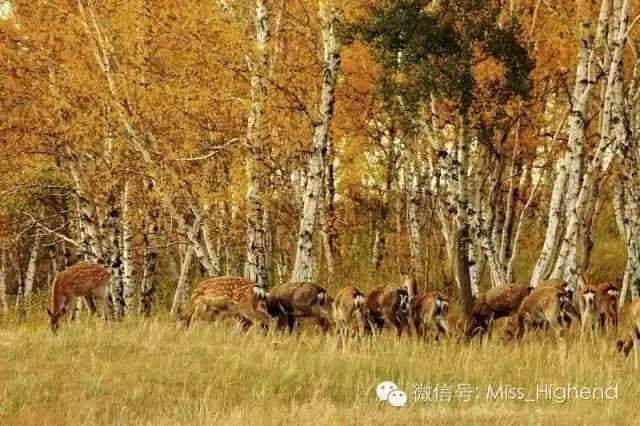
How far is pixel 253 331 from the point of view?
14.8m

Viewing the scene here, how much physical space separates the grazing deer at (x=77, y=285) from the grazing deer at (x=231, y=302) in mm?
2049

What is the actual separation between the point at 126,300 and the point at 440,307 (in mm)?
10199

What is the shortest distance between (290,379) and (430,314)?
166 inches

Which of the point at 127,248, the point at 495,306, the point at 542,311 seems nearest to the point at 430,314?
the point at 495,306

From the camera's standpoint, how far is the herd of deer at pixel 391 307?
1501cm

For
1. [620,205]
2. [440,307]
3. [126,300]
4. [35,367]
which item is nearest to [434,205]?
[620,205]

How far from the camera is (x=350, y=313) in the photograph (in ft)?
49.8

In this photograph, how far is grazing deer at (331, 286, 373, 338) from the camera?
15.1 meters

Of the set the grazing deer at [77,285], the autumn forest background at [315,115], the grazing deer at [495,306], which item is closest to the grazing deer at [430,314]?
the grazing deer at [495,306]

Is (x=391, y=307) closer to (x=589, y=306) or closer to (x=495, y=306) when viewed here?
(x=495, y=306)

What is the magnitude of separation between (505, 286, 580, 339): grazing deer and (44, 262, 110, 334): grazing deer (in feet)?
25.2

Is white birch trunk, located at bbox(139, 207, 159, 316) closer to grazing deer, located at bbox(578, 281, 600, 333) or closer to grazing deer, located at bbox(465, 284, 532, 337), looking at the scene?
grazing deer, located at bbox(465, 284, 532, 337)

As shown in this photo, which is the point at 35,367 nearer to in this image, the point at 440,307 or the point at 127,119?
the point at 440,307

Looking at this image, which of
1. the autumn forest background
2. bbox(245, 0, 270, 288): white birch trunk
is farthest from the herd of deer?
bbox(245, 0, 270, 288): white birch trunk
